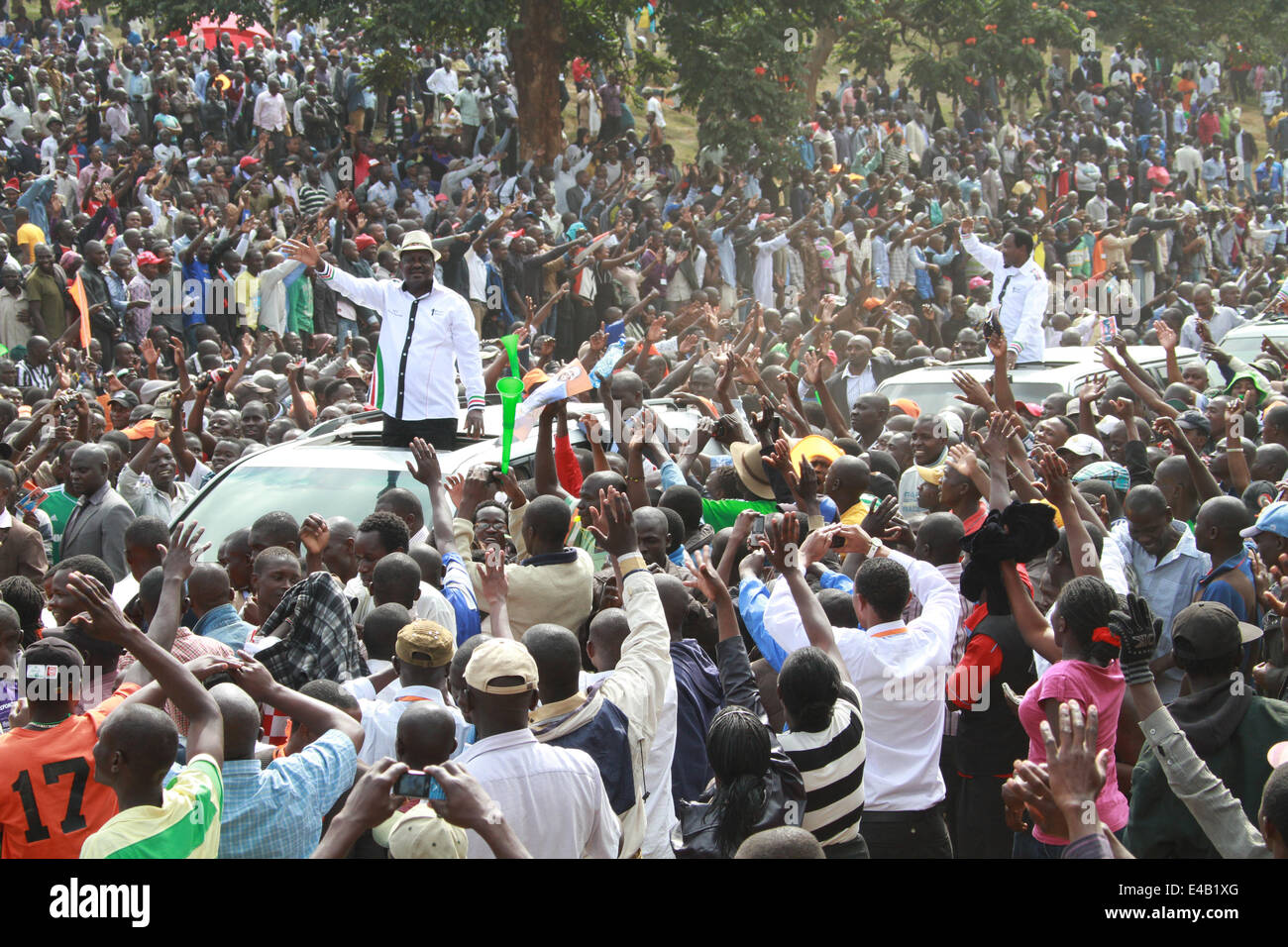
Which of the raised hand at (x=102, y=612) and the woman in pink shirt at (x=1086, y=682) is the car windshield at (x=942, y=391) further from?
the raised hand at (x=102, y=612)

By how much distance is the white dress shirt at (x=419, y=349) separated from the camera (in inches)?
317

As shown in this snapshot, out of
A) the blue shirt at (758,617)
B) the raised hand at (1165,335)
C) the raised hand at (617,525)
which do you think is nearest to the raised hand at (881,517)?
the blue shirt at (758,617)

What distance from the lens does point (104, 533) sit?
A: 23.6 ft

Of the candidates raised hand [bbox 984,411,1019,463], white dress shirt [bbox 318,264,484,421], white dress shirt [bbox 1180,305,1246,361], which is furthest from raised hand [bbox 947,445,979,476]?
white dress shirt [bbox 1180,305,1246,361]

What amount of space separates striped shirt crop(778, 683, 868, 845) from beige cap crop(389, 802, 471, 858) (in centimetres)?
109

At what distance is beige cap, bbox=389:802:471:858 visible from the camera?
3.28m

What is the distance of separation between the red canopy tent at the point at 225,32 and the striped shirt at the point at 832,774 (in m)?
21.5

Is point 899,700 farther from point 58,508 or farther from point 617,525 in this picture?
point 58,508

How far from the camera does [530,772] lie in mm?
3555

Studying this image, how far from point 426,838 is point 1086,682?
2100 millimetres

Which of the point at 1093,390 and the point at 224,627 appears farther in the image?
the point at 1093,390

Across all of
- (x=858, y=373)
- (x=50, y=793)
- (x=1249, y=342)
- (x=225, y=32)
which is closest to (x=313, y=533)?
(x=50, y=793)
